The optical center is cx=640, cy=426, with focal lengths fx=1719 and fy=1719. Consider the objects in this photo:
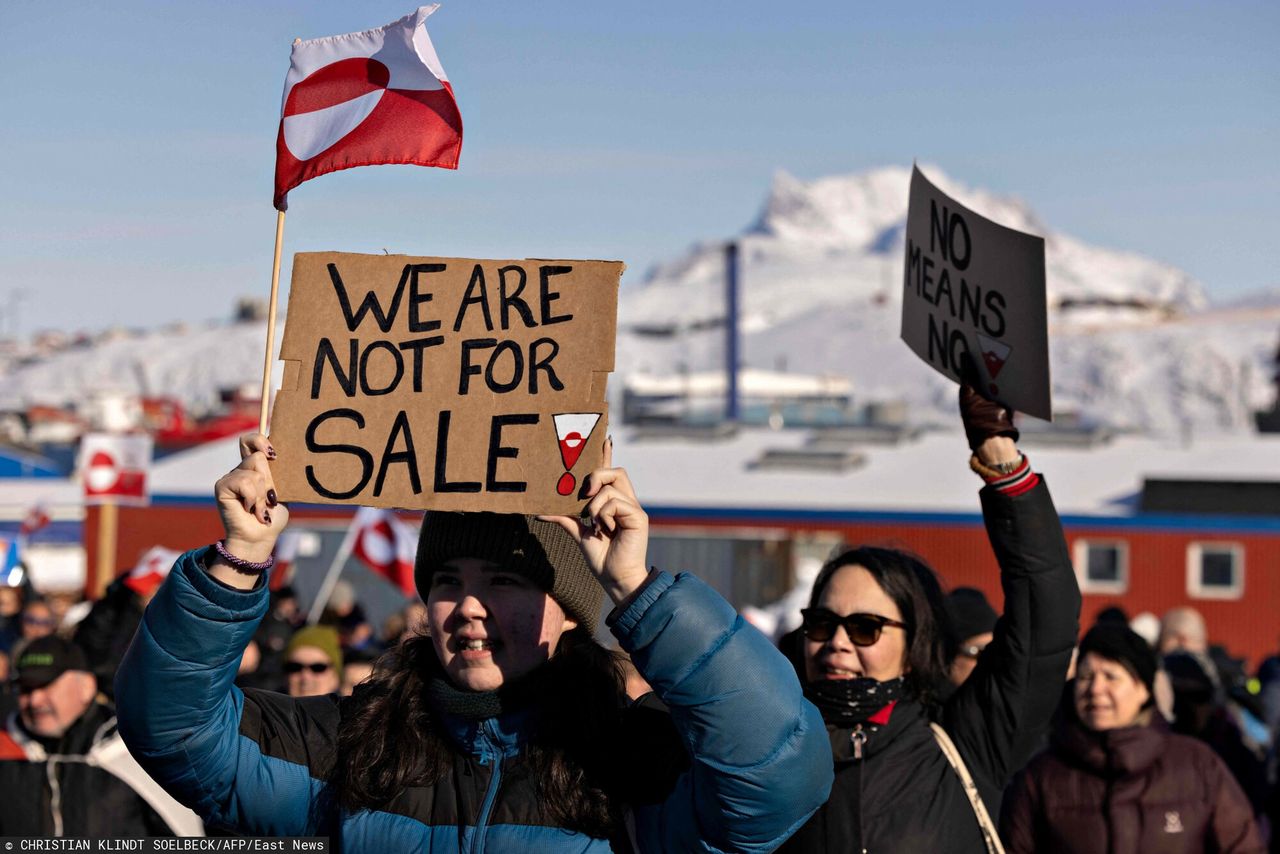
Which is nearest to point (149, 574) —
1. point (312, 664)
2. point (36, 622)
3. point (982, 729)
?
point (36, 622)

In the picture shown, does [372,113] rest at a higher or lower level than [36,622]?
higher

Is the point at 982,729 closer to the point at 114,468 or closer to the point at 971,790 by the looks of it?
the point at 971,790

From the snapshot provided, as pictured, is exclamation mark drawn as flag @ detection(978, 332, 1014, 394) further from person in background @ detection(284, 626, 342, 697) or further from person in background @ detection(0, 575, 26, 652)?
person in background @ detection(0, 575, 26, 652)

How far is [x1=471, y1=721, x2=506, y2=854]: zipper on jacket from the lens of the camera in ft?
10.3

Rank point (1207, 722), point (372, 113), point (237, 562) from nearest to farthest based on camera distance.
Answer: point (237, 562)
point (372, 113)
point (1207, 722)

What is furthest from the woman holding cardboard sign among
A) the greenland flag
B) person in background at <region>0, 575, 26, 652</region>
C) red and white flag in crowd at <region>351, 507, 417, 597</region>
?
person in background at <region>0, 575, 26, 652</region>

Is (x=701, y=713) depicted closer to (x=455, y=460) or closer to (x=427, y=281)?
(x=455, y=460)

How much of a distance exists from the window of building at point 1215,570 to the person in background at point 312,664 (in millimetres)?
23636

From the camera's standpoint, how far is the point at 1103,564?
96.7 feet

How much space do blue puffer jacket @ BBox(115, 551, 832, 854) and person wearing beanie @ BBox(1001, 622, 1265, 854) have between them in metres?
2.66

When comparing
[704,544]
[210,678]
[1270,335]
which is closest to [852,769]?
[210,678]

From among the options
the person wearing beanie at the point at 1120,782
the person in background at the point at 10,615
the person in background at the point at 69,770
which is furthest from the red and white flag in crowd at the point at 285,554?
the person wearing beanie at the point at 1120,782

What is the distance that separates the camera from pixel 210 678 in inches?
125

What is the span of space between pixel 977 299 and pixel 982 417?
34 cm
